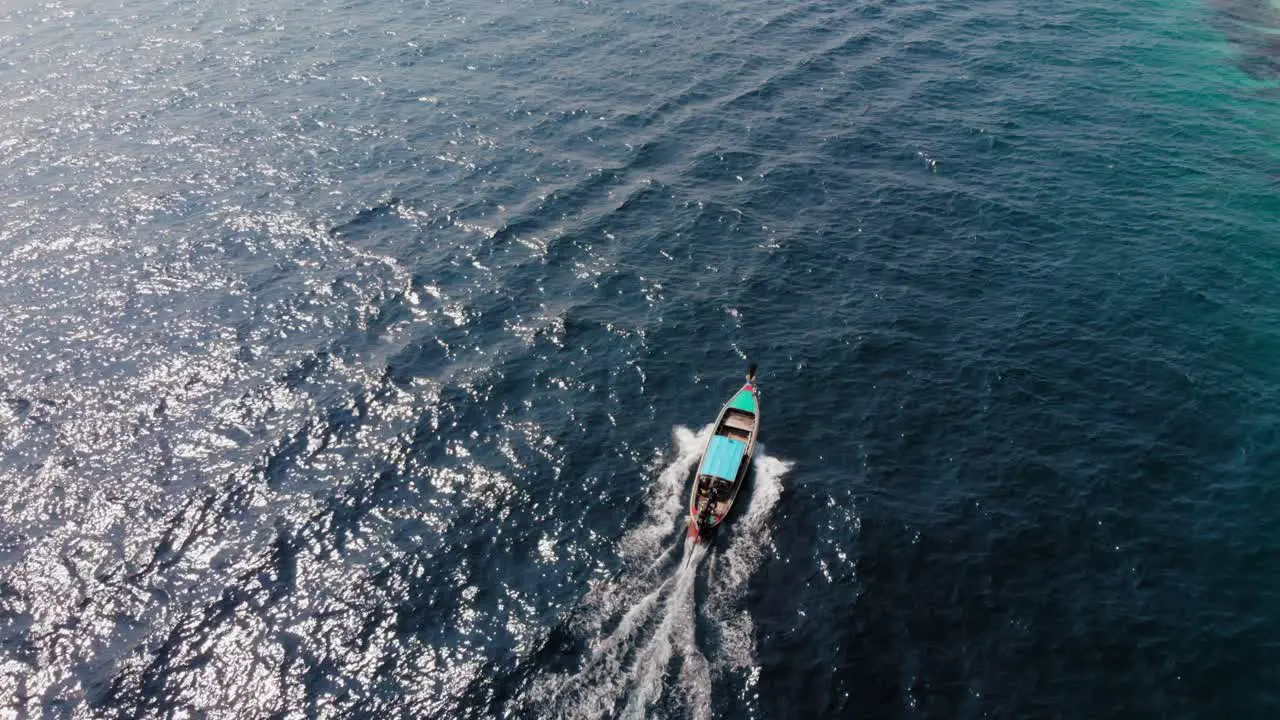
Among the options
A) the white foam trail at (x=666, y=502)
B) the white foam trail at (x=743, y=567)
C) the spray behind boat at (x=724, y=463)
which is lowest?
the white foam trail at (x=743, y=567)

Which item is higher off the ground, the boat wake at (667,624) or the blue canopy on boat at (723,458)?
the blue canopy on boat at (723,458)

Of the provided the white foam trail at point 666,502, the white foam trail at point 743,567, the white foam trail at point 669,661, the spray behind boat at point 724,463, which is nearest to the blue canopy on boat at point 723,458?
the spray behind boat at point 724,463

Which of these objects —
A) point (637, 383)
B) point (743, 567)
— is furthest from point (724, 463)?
point (637, 383)

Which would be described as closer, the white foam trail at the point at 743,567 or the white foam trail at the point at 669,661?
the white foam trail at the point at 669,661

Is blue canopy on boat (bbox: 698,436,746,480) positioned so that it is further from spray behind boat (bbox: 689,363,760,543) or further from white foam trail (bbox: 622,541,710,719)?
white foam trail (bbox: 622,541,710,719)

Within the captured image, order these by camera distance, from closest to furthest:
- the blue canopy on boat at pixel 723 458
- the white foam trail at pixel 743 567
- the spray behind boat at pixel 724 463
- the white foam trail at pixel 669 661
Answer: the white foam trail at pixel 669 661, the white foam trail at pixel 743 567, the spray behind boat at pixel 724 463, the blue canopy on boat at pixel 723 458

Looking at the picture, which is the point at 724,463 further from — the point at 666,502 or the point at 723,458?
the point at 666,502

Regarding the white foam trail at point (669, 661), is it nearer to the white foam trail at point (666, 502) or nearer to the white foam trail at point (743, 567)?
the white foam trail at point (743, 567)
